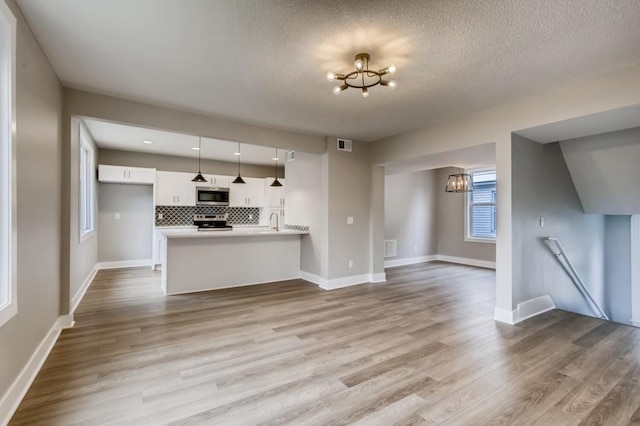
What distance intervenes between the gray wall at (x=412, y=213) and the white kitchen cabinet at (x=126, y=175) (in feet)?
17.7

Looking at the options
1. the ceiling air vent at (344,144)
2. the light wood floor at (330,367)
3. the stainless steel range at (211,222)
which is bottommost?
the light wood floor at (330,367)

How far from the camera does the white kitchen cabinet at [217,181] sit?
7344 millimetres

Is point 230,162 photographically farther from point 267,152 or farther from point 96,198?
point 96,198

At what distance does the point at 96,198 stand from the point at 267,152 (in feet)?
11.9

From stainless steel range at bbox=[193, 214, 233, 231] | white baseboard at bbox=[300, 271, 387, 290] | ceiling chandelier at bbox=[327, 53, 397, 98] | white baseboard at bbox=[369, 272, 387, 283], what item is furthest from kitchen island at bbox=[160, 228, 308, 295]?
ceiling chandelier at bbox=[327, 53, 397, 98]

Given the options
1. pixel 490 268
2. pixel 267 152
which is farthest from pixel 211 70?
pixel 490 268

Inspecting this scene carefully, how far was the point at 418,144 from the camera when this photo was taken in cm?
461

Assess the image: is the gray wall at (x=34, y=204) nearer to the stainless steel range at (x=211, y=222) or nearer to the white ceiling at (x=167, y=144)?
the white ceiling at (x=167, y=144)

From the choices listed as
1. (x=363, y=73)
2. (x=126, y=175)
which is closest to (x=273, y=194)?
(x=126, y=175)

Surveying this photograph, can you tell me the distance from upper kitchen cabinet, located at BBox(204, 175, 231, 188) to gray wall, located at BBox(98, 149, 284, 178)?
0.37m

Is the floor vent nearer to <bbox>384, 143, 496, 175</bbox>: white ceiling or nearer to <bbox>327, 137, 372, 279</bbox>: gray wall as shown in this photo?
<bbox>327, 137, 372, 279</bbox>: gray wall

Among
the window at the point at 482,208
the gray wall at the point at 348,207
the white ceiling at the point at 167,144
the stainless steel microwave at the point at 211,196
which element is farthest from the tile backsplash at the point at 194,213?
the window at the point at 482,208

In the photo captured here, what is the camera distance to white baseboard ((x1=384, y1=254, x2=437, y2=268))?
7281 mm

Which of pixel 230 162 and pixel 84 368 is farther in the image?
pixel 230 162
